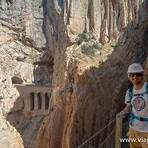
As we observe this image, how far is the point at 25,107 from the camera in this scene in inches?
1763

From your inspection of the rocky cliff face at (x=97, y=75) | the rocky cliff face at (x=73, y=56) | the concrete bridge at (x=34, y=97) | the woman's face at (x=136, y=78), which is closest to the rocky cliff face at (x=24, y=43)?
the rocky cliff face at (x=73, y=56)

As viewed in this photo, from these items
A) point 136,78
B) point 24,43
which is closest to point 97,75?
point 136,78

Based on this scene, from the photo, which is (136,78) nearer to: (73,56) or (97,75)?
(97,75)

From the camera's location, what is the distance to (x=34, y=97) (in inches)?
1735

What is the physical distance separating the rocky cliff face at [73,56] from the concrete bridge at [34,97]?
40.0 inches

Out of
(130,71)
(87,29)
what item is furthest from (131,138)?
(87,29)

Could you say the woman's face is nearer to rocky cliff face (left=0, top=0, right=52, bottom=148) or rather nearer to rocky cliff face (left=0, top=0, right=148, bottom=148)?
rocky cliff face (left=0, top=0, right=148, bottom=148)

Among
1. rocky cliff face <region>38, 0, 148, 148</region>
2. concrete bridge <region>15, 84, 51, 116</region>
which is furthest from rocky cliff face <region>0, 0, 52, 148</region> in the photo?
rocky cliff face <region>38, 0, 148, 148</region>

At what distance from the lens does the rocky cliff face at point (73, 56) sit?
20.3 metres

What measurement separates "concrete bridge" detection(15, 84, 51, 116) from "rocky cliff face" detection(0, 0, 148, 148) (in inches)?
40.0

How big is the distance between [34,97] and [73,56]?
56.2 feet

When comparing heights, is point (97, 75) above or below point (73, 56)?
below

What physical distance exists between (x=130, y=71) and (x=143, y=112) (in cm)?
67

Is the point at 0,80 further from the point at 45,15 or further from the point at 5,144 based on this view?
the point at 5,144
